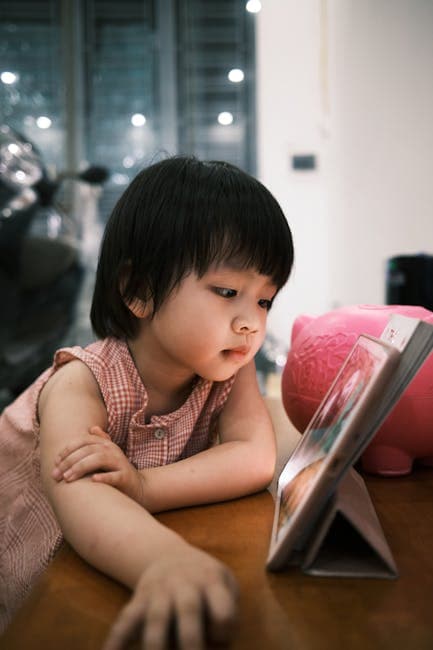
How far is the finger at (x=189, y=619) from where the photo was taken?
1.02 feet

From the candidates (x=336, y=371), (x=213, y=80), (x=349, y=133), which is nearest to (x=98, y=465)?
(x=336, y=371)

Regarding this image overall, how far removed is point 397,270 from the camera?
116cm

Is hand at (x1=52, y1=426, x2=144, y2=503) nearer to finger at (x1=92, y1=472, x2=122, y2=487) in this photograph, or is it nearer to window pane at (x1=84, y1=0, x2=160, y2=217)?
finger at (x1=92, y1=472, x2=122, y2=487)

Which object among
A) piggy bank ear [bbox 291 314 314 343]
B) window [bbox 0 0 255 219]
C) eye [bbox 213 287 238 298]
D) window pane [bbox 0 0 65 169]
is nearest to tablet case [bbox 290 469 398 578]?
eye [bbox 213 287 238 298]

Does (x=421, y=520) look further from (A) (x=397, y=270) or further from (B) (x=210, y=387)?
(A) (x=397, y=270)

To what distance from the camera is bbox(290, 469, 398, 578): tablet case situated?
0.45 meters

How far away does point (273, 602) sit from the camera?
1.35 feet

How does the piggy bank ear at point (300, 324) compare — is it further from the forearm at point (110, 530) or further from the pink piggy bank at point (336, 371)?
the forearm at point (110, 530)

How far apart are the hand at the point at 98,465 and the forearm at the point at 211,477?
1.1 inches

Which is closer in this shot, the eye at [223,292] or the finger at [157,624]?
the finger at [157,624]

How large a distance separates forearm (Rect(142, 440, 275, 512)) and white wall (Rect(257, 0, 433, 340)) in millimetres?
1047

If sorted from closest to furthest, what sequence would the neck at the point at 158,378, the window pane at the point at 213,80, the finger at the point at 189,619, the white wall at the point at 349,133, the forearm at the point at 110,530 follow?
the finger at the point at 189,619
the forearm at the point at 110,530
the neck at the point at 158,378
the white wall at the point at 349,133
the window pane at the point at 213,80

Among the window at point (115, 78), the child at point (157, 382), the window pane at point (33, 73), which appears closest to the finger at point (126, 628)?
the child at point (157, 382)

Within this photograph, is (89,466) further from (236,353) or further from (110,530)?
(236,353)
